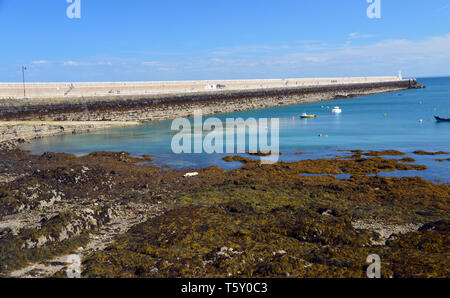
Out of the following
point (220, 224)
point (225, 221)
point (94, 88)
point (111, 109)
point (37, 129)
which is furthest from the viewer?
point (94, 88)

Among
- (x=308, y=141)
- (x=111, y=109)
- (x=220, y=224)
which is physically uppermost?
(x=111, y=109)

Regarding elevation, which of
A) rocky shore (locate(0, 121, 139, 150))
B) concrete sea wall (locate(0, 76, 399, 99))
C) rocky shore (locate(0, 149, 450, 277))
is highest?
concrete sea wall (locate(0, 76, 399, 99))

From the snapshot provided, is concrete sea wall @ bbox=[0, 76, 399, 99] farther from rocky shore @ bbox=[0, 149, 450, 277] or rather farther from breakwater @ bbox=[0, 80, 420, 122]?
rocky shore @ bbox=[0, 149, 450, 277]

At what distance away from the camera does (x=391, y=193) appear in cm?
1556

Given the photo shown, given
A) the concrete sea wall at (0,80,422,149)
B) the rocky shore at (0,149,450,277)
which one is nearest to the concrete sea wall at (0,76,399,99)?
the concrete sea wall at (0,80,422,149)

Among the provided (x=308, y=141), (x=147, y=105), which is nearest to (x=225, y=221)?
(x=308, y=141)

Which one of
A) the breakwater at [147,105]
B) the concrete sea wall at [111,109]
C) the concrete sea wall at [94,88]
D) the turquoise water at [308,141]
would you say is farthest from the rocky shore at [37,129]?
the concrete sea wall at [94,88]

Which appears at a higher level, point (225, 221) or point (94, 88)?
point (94, 88)

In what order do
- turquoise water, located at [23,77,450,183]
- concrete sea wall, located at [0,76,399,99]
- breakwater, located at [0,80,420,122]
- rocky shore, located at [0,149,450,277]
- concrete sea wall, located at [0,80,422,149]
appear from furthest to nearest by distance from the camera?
concrete sea wall, located at [0,76,399,99], breakwater, located at [0,80,420,122], concrete sea wall, located at [0,80,422,149], turquoise water, located at [23,77,450,183], rocky shore, located at [0,149,450,277]

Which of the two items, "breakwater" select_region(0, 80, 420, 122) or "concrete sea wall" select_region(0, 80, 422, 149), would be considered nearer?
"concrete sea wall" select_region(0, 80, 422, 149)

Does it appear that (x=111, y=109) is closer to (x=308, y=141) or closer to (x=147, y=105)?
(x=147, y=105)

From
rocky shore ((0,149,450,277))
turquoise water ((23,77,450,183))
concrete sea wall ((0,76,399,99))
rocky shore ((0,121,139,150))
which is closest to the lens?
rocky shore ((0,149,450,277))

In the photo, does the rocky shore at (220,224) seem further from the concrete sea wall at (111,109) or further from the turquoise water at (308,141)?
the concrete sea wall at (111,109)

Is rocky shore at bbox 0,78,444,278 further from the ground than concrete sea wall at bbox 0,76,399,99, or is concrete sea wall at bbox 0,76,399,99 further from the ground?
concrete sea wall at bbox 0,76,399,99
